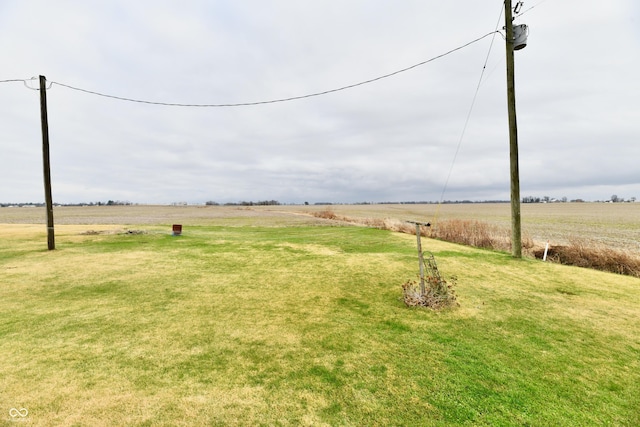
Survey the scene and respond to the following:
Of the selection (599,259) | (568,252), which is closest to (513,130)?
(599,259)

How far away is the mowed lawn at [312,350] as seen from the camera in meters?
3.31

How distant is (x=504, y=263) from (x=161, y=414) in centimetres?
1135

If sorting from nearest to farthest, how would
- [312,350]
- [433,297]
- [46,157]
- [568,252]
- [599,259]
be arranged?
[312,350]
[433,297]
[599,259]
[46,157]
[568,252]

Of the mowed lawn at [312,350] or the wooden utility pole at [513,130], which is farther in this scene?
the wooden utility pole at [513,130]

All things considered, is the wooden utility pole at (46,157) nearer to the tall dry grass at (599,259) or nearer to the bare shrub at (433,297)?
the bare shrub at (433,297)

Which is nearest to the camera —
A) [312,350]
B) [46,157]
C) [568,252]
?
[312,350]

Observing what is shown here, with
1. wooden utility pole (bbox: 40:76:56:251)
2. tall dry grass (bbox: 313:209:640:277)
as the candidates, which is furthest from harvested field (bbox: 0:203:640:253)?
wooden utility pole (bbox: 40:76:56:251)

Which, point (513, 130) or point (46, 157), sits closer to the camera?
point (513, 130)

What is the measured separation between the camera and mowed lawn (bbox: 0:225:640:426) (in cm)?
331

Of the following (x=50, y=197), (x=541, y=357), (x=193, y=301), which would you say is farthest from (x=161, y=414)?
(x=50, y=197)

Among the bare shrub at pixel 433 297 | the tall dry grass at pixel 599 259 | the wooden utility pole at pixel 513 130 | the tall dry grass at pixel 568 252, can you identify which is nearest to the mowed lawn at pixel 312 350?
the bare shrub at pixel 433 297

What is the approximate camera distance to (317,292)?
25.1 ft

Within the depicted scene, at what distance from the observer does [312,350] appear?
4.64 meters

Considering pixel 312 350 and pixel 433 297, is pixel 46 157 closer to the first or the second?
pixel 312 350
